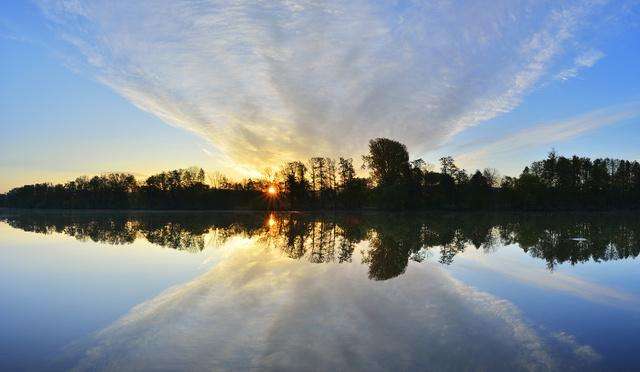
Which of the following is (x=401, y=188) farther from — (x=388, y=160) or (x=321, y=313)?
(x=321, y=313)

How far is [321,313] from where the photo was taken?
426 inches

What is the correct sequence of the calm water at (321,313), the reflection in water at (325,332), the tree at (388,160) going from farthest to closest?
the tree at (388,160) → the calm water at (321,313) → the reflection in water at (325,332)

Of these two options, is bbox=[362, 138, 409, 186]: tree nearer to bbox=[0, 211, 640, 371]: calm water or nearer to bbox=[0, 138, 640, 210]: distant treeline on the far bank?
bbox=[0, 138, 640, 210]: distant treeline on the far bank

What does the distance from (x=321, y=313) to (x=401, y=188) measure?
267ft

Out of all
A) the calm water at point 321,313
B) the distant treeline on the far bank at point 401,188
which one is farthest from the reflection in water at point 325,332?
the distant treeline on the far bank at point 401,188

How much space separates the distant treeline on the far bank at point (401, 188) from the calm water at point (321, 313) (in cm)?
7205

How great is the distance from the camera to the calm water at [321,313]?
7.81 meters

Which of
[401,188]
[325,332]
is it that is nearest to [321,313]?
[325,332]

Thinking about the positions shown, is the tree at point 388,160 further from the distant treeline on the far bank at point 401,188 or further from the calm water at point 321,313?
the calm water at point 321,313

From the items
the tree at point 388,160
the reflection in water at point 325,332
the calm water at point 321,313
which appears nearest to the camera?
the reflection in water at point 325,332

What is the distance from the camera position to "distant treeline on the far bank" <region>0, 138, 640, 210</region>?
320 feet

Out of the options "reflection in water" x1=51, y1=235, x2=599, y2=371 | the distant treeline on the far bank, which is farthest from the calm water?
the distant treeline on the far bank

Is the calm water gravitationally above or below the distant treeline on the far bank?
below

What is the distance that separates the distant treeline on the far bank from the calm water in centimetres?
7205
